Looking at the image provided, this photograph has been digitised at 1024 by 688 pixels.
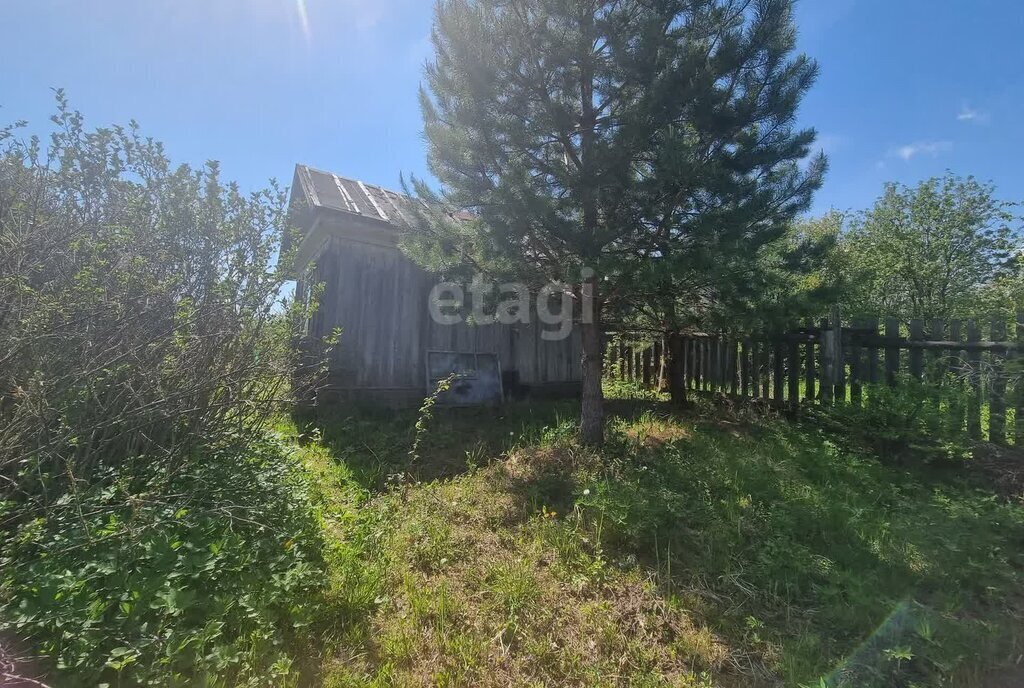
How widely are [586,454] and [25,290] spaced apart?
3742 mm

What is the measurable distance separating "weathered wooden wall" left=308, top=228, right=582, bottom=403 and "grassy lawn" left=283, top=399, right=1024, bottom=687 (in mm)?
2003

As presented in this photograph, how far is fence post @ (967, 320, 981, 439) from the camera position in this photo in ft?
12.3

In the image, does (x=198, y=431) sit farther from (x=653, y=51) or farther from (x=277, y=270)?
(x=653, y=51)

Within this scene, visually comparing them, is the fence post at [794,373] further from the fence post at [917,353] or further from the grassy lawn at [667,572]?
the grassy lawn at [667,572]

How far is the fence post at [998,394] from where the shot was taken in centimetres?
365

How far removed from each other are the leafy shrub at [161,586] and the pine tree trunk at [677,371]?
540 centimetres

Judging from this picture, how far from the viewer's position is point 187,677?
136cm

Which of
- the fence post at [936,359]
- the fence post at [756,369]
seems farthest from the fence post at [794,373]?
the fence post at [936,359]

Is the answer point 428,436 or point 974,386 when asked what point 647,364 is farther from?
point 428,436

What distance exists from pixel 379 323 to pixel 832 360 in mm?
5819

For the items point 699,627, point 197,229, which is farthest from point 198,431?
point 699,627

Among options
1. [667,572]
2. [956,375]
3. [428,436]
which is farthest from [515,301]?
[956,375]

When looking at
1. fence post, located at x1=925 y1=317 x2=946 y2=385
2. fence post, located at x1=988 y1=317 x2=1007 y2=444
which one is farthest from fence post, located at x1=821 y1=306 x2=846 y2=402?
fence post, located at x1=988 y1=317 x2=1007 y2=444

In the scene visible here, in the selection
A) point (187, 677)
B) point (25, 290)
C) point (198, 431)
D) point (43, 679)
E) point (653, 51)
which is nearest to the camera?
point (43, 679)
